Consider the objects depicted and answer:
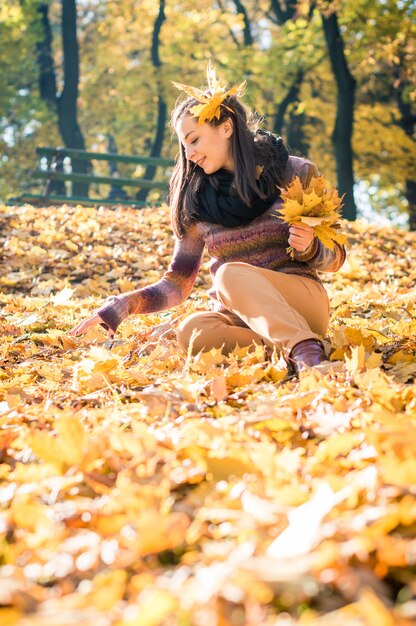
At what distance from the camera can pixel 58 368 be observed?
3.14 meters

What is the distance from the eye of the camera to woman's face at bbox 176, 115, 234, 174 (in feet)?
10.6

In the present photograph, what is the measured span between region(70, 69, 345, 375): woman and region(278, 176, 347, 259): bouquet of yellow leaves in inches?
5.2

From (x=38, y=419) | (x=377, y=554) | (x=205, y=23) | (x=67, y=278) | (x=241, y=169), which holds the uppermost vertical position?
(x=205, y=23)

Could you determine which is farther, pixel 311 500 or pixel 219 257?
pixel 219 257

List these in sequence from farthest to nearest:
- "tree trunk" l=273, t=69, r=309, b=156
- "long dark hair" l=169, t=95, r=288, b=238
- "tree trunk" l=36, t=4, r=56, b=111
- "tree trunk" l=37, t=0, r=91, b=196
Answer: "tree trunk" l=36, t=4, r=56, b=111
"tree trunk" l=273, t=69, r=309, b=156
"tree trunk" l=37, t=0, r=91, b=196
"long dark hair" l=169, t=95, r=288, b=238

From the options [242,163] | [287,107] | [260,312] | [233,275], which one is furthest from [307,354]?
[287,107]

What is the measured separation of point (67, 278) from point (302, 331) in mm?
3884

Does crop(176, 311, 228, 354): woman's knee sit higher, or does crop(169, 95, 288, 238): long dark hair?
crop(169, 95, 288, 238): long dark hair

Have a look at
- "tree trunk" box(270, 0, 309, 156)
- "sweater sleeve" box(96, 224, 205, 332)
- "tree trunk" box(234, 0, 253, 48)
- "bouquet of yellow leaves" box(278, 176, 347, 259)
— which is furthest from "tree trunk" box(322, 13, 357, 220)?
"bouquet of yellow leaves" box(278, 176, 347, 259)

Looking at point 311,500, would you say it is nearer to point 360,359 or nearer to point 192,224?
point 360,359

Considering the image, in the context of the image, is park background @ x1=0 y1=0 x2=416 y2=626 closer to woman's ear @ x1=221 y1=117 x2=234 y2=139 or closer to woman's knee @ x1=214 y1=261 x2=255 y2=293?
woman's knee @ x1=214 y1=261 x2=255 y2=293

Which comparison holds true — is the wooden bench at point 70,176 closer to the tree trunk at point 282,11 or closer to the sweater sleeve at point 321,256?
the tree trunk at point 282,11

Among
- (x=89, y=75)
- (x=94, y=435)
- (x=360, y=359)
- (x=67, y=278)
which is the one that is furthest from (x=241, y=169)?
(x=89, y=75)

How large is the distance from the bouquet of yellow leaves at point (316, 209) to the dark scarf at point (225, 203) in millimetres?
322
